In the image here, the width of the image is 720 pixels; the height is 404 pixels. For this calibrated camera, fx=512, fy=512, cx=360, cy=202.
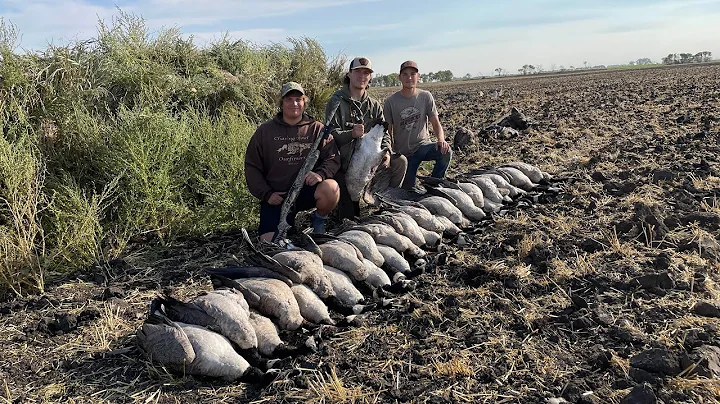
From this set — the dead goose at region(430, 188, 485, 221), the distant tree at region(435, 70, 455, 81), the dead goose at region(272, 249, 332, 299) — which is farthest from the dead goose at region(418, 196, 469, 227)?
the distant tree at region(435, 70, 455, 81)

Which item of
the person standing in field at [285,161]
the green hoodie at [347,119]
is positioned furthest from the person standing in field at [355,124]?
the person standing in field at [285,161]

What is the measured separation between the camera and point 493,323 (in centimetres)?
330

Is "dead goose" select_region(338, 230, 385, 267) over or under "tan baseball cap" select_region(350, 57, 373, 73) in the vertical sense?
under

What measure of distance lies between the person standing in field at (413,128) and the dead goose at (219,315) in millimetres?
3491

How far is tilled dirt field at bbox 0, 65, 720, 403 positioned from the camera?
2.69 metres

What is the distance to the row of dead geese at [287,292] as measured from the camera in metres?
2.79

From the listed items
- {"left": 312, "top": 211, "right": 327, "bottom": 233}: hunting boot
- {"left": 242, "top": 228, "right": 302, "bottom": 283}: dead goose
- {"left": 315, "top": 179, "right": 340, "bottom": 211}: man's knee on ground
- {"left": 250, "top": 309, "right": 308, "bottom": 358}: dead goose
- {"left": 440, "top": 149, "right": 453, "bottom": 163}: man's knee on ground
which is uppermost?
{"left": 440, "top": 149, "right": 453, "bottom": 163}: man's knee on ground

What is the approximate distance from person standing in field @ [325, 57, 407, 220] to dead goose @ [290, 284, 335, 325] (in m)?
2.08

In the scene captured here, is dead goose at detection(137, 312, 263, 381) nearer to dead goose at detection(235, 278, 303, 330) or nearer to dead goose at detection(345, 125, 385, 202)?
dead goose at detection(235, 278, 303, 330)

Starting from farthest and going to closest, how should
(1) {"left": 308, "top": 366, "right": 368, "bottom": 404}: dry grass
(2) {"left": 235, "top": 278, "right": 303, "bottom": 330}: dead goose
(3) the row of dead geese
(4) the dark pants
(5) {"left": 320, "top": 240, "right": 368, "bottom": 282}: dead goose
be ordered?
(4) the dark pants < (5) {"left": 320, "top": 240, "right": 368, "bottom": 282}: dead goose < (2) {"left": 235, "top": 278, "right": 303, "bottom": 330}: dead goose < (3) the row of dead geese < (1) {"left": 308, "top": 366, "right": 368, "bottom": 404}: dry grass

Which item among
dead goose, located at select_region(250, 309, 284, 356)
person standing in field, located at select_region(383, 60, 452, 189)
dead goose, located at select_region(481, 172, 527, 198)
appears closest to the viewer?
dead goose, located at select_region(250, 309, 284, 356)

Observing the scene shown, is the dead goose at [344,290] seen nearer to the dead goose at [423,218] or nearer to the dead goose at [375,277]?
the dead goose at [375,277]

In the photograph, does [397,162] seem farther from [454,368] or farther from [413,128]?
[454,368]

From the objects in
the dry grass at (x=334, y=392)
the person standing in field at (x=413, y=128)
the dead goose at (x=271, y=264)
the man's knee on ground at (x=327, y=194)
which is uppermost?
the person standing in field at (x=413, y=128)
